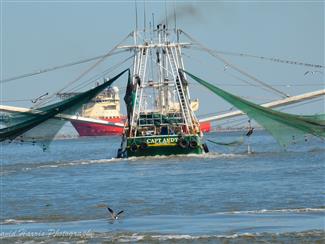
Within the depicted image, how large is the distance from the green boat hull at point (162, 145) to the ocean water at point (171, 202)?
268 centimetres

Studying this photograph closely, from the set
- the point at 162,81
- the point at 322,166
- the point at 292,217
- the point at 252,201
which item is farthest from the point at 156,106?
the point at 292,217

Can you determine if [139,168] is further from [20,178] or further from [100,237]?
[100,237]

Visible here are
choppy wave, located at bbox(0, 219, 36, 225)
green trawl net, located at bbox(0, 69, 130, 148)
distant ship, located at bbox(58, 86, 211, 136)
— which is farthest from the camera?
distant ship, located at bbox(58, 86, 211, 136)

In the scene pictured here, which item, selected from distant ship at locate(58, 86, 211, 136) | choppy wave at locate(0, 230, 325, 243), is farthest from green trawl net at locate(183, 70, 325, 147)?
distant ship at locate(58, 86, 211, 136)

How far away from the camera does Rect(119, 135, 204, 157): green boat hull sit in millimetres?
51906

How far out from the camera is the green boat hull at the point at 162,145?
5191cm

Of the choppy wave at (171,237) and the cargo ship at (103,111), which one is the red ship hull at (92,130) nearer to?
the cargo ship at (103,111)

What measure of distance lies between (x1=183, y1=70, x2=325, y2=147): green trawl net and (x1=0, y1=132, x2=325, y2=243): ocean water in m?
1.42

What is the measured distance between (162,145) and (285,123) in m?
16.5

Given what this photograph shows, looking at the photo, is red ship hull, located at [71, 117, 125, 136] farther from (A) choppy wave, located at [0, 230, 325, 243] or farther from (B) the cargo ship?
(A) choppy wave, located at [0, 230, 325, 243]

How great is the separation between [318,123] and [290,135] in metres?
3.49

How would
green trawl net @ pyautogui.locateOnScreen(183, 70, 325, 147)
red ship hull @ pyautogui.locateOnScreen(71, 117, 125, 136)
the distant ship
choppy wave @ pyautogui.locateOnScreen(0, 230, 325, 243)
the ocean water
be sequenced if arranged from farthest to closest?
the distant ship
red ship hull @ pyautogui.locateOnScreen(71, 117, 125, 136)
green trawl net @ pyautogui.locateOnScreen(183, 70, 325, 147)
the ocean water
choppy wave @ pyautogui.locateOnScreen(0, 230, 325, 243)

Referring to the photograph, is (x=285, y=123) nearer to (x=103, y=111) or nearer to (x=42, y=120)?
(x=42, y=120)

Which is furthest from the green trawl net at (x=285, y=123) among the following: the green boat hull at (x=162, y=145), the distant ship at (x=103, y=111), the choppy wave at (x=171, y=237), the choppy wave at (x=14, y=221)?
the distant ship at (x=103, y=111)
